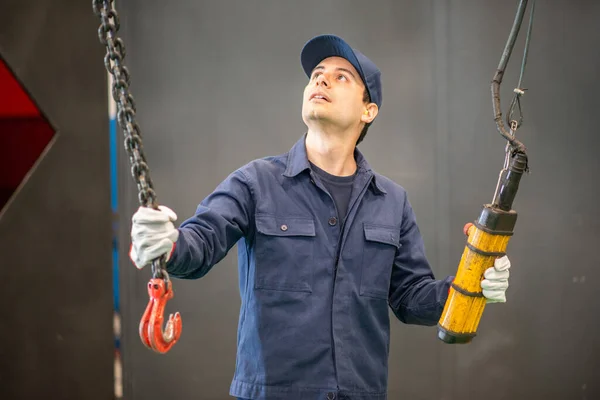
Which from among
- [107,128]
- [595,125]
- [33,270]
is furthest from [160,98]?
[595,125]

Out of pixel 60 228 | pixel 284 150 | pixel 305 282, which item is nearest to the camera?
pixel 305 282

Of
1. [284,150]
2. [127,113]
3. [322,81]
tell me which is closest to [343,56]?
[322,81]

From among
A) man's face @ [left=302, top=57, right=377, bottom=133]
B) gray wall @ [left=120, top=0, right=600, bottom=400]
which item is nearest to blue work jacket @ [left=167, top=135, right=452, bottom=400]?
man's face @ [left=302, top=57, right=377, bottom=133]

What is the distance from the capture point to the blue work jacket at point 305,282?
1898 mm

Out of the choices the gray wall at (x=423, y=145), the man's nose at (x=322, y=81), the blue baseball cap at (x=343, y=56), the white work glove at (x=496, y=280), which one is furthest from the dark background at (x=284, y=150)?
the white work glove at (x=496, y=280)

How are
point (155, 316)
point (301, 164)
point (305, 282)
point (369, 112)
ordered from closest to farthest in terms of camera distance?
1. point (155, 316)
2. point (305, 282)
3. point (301, 164)
4. point (369, 112)

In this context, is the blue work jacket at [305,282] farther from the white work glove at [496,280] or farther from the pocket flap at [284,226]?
the white work glove at [496,280]

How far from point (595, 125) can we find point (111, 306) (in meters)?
2.54

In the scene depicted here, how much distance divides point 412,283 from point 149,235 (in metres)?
1.07

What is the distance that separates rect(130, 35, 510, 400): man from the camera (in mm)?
1897

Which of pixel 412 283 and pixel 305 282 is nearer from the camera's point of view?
pixel 305 282

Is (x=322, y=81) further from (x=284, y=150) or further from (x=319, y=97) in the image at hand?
(x=284, y=150)

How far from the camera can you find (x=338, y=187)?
2.13 m

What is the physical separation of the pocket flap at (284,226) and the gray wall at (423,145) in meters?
1.10
